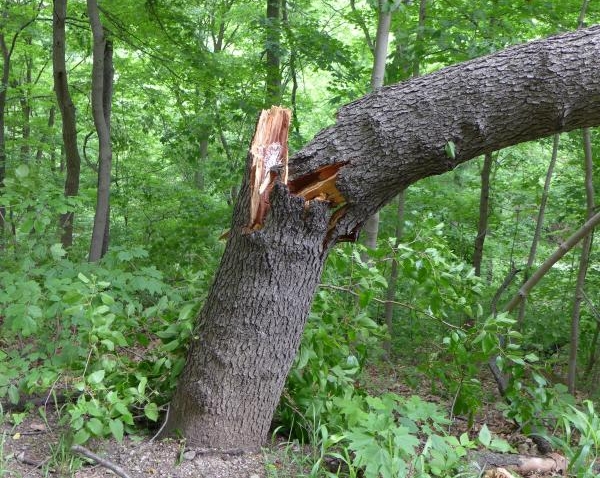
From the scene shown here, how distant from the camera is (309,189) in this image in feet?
9.70

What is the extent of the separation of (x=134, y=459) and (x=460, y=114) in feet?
7.69

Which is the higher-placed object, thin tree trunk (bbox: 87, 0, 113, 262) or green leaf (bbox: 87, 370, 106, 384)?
thin tree trunk (bbox: 87, 0, 113, 262)

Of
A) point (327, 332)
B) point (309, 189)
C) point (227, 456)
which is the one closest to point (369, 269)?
point (327, 332)

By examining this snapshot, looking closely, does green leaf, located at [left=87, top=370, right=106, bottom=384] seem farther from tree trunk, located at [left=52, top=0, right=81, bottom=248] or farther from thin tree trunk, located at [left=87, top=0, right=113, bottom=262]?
tree trunk, located at [left=52, top=0, right=81, bottom=248]

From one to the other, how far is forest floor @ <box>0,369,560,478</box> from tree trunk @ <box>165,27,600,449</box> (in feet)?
0.44

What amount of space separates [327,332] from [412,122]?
138 centimetres

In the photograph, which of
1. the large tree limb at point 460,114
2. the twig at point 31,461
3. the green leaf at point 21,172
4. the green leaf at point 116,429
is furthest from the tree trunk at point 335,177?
the green leaf at point 21,172

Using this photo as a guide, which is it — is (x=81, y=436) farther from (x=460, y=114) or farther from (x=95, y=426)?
(x=460, y=114)

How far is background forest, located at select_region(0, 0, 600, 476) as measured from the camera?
310 cm

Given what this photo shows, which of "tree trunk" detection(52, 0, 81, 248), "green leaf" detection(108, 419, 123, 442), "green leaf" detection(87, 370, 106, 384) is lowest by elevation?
"green leaf" detection(108, 419, 123, 442)

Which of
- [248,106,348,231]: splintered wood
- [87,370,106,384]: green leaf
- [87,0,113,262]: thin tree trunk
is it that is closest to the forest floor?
[87,370,106,384]: green leaf

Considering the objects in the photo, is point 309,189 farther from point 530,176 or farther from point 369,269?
point 530,176

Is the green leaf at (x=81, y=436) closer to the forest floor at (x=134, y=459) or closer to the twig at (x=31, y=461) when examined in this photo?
the forest floor at (x=134, y=459)

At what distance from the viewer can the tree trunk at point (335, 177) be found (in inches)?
113
